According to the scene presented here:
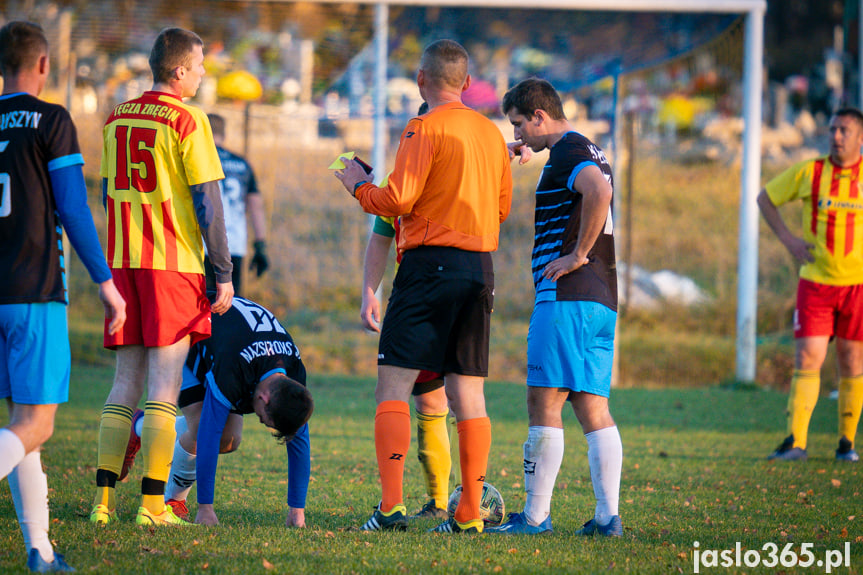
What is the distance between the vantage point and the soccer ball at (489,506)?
181 inches

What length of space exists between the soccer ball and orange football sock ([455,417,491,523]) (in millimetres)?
314

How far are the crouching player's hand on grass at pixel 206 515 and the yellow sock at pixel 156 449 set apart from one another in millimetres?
189

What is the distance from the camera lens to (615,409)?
9.87 m

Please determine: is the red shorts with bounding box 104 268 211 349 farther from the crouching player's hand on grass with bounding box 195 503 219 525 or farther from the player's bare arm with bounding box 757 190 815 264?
the player's bare arm with bounding box 757 190 815 264

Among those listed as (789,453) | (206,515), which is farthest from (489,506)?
(789,453)

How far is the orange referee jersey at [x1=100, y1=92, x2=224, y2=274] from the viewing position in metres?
4.18

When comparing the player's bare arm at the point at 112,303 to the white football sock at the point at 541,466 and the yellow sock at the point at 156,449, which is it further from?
the white football sock at the point at 541,466

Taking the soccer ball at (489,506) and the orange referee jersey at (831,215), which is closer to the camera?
the soccer ball at (489,506)

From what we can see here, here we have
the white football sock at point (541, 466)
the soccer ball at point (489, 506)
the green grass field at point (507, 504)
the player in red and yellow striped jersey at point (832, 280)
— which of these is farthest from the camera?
the player in red and yellow striped jersey at point (832, 280)

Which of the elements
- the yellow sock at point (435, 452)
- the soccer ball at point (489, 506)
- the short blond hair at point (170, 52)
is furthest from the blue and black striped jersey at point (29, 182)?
the soccer ball at point (489, 506)

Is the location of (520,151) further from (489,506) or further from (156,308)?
(156,308)

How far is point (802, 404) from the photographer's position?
23.0 feet

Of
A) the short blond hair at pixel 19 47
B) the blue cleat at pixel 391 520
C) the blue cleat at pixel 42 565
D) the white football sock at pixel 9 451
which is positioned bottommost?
the blue cleat at pixel 391 520

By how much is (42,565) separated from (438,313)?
1.94 m
